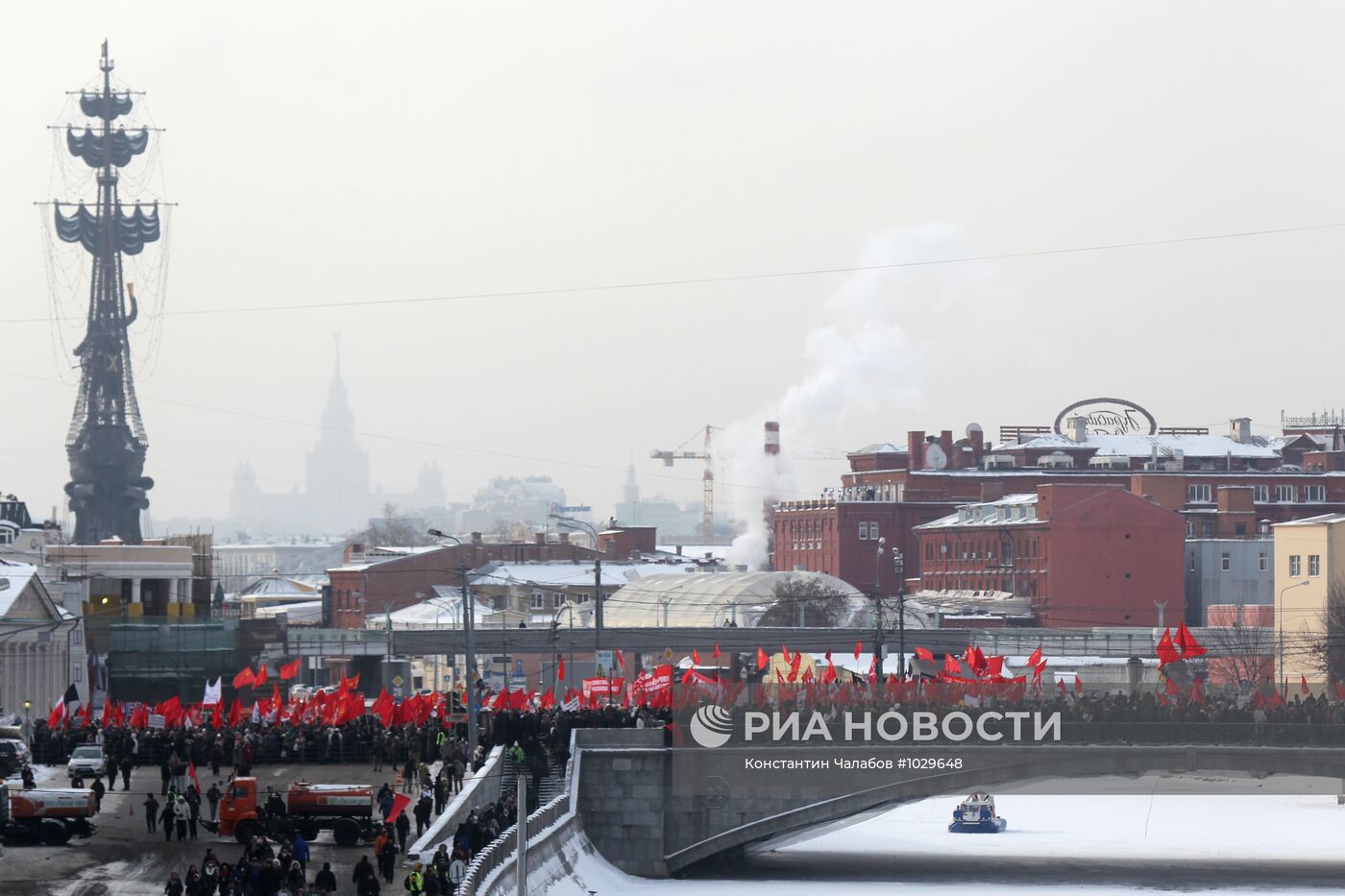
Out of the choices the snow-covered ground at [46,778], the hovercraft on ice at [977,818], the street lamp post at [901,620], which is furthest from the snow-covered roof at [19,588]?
the hovercraft on ice at [977,818]

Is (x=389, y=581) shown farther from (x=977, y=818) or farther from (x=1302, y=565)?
(x=977, y=818)

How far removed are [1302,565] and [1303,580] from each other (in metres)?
0.84

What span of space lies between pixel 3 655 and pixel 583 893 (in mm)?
23270

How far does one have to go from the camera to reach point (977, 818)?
75.8 m

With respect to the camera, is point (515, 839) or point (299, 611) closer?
point (515, 839)

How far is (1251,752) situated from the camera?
197 ft

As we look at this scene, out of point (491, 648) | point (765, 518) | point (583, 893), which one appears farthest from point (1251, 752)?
point (765, 518)

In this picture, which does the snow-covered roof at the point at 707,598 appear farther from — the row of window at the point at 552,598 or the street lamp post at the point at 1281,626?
the street lamp post at the point at 1281,626

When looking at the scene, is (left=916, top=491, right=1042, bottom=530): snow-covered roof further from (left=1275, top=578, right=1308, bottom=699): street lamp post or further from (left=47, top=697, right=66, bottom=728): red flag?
(left=47, top=697, right=66, bottom=728): red flag

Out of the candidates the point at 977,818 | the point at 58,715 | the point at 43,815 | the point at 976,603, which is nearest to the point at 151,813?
the point at 43,815

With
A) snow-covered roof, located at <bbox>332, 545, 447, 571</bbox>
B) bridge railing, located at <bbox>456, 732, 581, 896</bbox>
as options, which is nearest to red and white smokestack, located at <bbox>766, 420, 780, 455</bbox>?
snow-covered roof, located at <bbox>332, 545, 447, 571</bbox>

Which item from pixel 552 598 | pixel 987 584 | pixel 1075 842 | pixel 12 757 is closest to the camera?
pixel 12 757

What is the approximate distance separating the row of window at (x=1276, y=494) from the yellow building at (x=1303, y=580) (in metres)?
30.0

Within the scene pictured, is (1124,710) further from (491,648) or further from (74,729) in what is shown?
(491,648)
